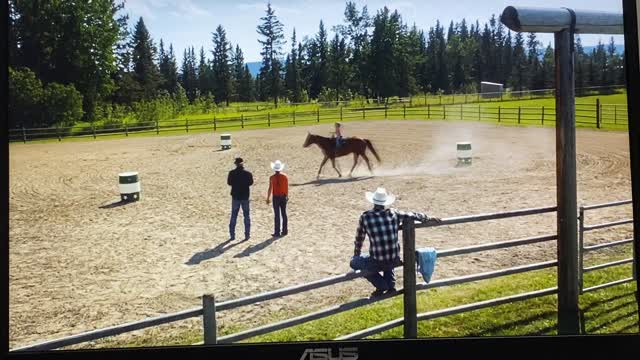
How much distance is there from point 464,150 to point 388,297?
1207 mm

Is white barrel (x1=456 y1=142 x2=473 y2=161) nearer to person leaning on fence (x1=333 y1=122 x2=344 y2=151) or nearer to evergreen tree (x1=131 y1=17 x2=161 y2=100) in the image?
person leaning on fence (x1=333 y1=122 x2=344 y2=151)

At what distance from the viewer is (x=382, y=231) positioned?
2850 mm

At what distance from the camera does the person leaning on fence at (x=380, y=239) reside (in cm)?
285

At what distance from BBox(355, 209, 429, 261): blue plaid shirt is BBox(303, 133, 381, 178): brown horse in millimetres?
499

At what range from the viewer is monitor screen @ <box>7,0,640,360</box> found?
2832mm

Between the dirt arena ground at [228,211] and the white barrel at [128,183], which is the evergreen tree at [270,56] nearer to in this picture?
the dirt arena ground at [228,211]

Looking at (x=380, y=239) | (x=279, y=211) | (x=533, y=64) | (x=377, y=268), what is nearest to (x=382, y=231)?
(x=380, y=239)

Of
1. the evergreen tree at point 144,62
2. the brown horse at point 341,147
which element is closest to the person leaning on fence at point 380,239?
the brown horse at point 341,147

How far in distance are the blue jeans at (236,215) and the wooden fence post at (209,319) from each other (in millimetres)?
611

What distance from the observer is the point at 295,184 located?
3.50m

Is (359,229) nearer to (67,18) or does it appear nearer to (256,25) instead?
(256,25)

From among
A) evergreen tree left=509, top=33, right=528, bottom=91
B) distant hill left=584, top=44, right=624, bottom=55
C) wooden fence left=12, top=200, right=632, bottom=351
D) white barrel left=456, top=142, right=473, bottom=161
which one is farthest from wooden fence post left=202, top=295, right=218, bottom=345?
distant hill left=584, top=44, right=624, bottom=55

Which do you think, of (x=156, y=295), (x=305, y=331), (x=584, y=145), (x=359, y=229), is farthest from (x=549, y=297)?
(x=156, y=295)

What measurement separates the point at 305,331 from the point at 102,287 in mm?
1031
